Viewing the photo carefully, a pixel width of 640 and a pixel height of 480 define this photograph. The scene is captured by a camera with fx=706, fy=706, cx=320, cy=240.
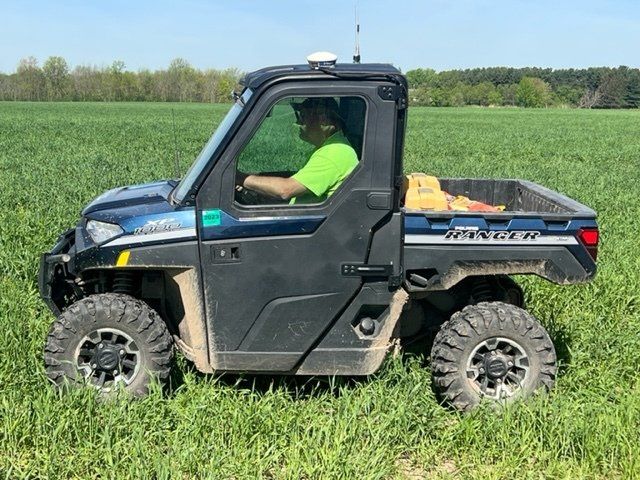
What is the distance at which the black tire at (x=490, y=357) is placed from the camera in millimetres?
4117

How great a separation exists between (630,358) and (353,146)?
2617mm

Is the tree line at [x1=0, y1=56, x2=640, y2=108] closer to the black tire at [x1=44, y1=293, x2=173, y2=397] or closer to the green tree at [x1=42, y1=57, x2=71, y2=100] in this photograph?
the green tree at [x1=42, y1=57, x2=71, y2=100]

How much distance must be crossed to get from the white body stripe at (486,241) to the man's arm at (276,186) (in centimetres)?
67

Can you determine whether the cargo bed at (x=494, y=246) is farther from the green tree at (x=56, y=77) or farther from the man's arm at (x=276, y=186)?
the green tree at (x=56, y=77)

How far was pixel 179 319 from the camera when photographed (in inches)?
169

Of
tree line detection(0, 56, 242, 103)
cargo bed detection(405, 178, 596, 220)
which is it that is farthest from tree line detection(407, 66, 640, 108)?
cargo bed detection(405, 178, 596, 220)

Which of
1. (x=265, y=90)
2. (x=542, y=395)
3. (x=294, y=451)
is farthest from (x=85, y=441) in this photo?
(x=542, y=395)

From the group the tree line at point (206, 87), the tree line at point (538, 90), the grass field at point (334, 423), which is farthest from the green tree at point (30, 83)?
the grass field at point (334, 423)

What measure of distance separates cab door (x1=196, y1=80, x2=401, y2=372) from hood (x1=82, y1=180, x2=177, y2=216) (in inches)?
22.4

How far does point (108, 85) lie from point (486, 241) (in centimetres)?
10230

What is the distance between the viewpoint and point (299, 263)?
3.88 meters

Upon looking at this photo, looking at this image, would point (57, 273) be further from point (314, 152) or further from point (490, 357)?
point (490, 357)

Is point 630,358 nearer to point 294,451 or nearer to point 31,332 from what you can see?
point 294,451

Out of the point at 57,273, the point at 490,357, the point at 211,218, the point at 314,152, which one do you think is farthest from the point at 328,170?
the point at 57,273
